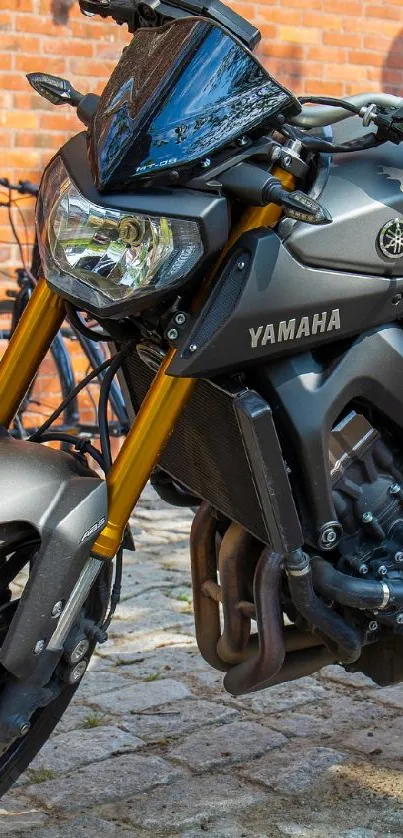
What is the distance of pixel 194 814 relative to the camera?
288 centimetres

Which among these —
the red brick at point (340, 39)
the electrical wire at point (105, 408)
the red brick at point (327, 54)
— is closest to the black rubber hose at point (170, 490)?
the electrical wire at point (105, 408)

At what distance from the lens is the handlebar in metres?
2.37

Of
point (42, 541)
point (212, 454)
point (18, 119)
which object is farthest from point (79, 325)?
point (18, 119)

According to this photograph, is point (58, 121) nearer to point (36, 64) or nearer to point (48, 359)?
point (36, 64)

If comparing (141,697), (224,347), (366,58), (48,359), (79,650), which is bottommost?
(48,359)

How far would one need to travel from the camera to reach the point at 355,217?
2.38 metres

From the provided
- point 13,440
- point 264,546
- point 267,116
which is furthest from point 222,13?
point 264,546

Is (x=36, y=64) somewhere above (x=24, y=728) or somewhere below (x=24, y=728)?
above

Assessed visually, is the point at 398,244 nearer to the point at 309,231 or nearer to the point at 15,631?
the point at 309,231

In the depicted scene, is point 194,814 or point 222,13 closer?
point 222,13

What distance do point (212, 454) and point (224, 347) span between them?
365mm

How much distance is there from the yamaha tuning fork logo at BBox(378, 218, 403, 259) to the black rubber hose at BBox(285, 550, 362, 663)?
1.96 feet

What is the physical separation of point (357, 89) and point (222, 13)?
216 inches

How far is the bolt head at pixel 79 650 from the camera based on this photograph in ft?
7.75
